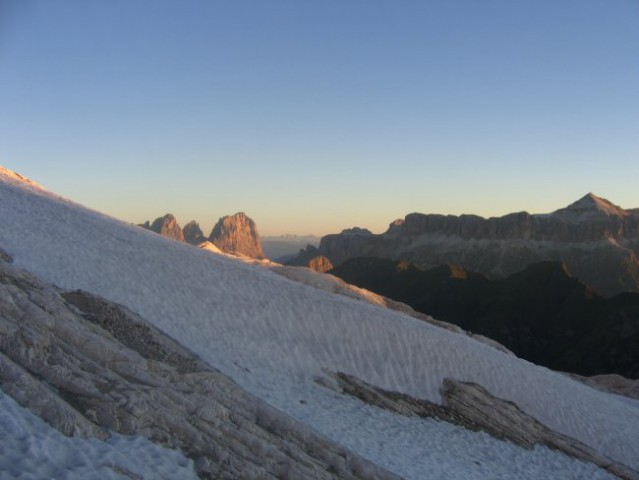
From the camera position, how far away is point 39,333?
12.1 m

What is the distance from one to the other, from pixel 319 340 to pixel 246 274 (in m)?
7.80

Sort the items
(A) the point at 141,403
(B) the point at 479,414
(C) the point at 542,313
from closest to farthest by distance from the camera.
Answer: (A) the point at 141,403, (B) the point at 479,414, (C) the point at 542,313

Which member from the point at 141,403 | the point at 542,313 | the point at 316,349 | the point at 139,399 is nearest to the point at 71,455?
the point at 141,403

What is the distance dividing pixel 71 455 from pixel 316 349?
1781 cm

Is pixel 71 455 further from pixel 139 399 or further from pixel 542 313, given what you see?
pixel 542 313

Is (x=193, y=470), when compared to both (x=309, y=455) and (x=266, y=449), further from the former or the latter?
(x=309, y=455)

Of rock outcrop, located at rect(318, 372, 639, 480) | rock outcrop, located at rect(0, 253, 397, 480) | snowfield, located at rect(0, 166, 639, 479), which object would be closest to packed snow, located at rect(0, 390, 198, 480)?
rock outcrop, located at rect(0, 253, 397, 480)

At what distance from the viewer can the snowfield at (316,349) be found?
20.2 metres

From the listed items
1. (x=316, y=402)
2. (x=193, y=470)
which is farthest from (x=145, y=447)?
(x=316, y=402)

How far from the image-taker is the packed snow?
8.03 meters

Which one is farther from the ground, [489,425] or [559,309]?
[559,309]

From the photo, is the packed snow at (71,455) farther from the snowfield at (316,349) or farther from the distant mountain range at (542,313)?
the distant mountain range at (542,313)

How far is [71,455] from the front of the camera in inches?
341

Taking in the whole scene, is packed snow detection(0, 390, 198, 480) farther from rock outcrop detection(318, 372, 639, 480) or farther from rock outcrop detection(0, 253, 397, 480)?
rock outcrop detection(318, 372, 639, 480)
